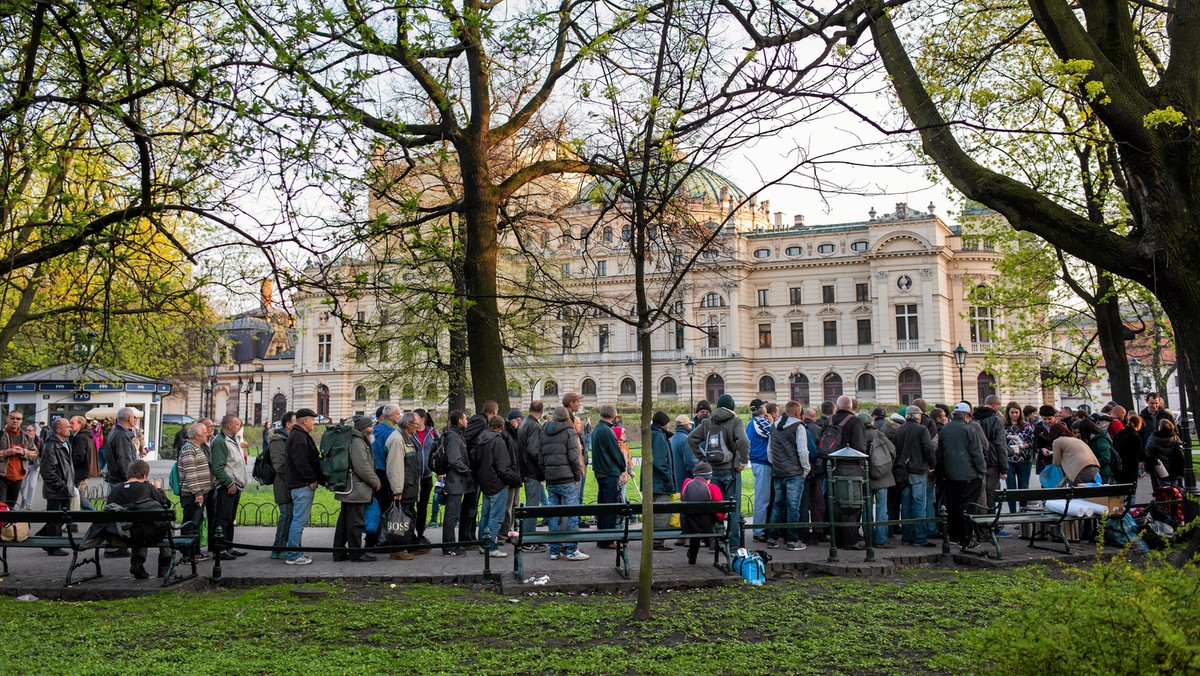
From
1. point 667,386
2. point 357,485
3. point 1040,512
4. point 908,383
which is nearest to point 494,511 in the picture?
point 357,485

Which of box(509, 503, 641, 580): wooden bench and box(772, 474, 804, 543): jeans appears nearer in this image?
box(509, 503, 641, 580): wooden bench

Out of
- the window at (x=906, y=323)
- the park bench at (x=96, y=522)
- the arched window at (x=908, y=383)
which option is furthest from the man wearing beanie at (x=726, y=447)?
the window at (x=906, y=323)

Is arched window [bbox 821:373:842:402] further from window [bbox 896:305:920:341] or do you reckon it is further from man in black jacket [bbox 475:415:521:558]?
man in black jacket [bbox 475:415:521:558]

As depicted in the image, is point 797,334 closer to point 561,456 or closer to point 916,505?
point 916,505

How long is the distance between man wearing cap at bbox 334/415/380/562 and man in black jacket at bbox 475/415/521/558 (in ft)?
4.31

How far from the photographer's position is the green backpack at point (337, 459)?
10617 millimetres

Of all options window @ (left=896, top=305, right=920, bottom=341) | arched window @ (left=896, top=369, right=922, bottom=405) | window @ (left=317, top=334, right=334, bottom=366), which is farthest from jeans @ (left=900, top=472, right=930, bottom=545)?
window @ (left=317, top=334, right=334, bottom=366)

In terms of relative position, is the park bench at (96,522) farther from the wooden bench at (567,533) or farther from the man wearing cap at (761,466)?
the man wearing cap at (761,466)

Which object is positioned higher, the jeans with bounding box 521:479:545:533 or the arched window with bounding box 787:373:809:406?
the arched window with bounding box 787:373:809:406

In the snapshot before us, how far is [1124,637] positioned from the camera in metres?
3.76

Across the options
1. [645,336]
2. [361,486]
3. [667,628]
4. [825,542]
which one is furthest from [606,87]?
[825,542]

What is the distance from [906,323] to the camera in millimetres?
70188

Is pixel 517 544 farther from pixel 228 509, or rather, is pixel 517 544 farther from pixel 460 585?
pixel 228 509

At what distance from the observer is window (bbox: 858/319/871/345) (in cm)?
7231
